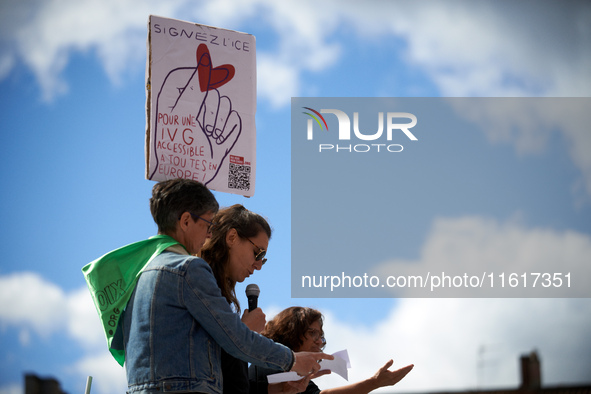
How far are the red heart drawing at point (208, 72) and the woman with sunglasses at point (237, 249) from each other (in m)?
0.57

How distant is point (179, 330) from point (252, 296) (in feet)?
2.91

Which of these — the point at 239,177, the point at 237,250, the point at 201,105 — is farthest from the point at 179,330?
the point at 201,105

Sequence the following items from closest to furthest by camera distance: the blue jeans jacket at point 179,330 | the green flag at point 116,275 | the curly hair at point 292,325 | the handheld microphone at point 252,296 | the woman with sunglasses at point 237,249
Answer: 1. the blue jeans jacket at point 179,330
2. the green flag at point 116,275
3. the woman with sunglasses at point 237,249
4. the handheld microphone at point 252,296
5. the curly hair at point 292,325

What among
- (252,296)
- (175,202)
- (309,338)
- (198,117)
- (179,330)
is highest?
(198,117)

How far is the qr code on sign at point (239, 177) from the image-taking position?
12.1 feet

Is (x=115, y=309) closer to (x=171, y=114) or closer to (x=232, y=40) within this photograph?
(x=171, y=114)

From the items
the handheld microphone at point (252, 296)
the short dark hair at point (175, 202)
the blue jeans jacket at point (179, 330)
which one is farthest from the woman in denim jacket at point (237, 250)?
the blue jeans jacket at point (179, 330)

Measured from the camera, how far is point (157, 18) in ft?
11.9

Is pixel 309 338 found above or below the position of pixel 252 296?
below

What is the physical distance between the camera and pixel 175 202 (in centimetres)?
303

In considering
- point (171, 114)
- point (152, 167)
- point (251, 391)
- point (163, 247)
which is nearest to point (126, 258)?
point (163, 247)

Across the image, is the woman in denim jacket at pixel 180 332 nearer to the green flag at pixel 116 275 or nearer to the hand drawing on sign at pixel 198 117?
the green flag at pixel 116 275

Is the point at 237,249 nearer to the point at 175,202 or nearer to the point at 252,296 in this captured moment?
the point at 252,296

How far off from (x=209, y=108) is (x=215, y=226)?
1.80 ft
